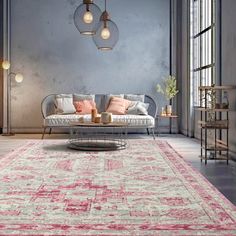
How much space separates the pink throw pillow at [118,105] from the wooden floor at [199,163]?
727 mm

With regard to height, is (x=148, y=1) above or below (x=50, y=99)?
above

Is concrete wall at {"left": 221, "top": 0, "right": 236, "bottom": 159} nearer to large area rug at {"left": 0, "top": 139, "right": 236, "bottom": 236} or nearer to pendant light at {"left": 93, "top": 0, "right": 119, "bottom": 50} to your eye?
large area rug at {"left": 0, "top": 139, "right": 236, "bottom": 236}

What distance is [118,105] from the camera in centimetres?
876

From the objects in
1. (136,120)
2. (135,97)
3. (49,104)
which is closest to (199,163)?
(136,120)

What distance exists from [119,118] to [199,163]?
9.92 ft

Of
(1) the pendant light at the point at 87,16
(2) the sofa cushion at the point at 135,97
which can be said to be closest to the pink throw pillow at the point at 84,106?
(2) the sofa cushion at the point at 135,97

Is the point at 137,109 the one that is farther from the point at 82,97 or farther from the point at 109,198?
the point at 109,198

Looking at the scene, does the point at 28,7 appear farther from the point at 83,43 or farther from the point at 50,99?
the point at 50,99

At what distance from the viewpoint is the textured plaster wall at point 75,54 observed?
9477mm

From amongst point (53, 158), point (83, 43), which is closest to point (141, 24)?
point (83, 43)

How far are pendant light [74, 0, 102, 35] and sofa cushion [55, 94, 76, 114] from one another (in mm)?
3025

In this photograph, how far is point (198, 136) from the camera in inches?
322

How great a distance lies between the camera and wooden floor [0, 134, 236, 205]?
386cm

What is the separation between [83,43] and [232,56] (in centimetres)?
461
